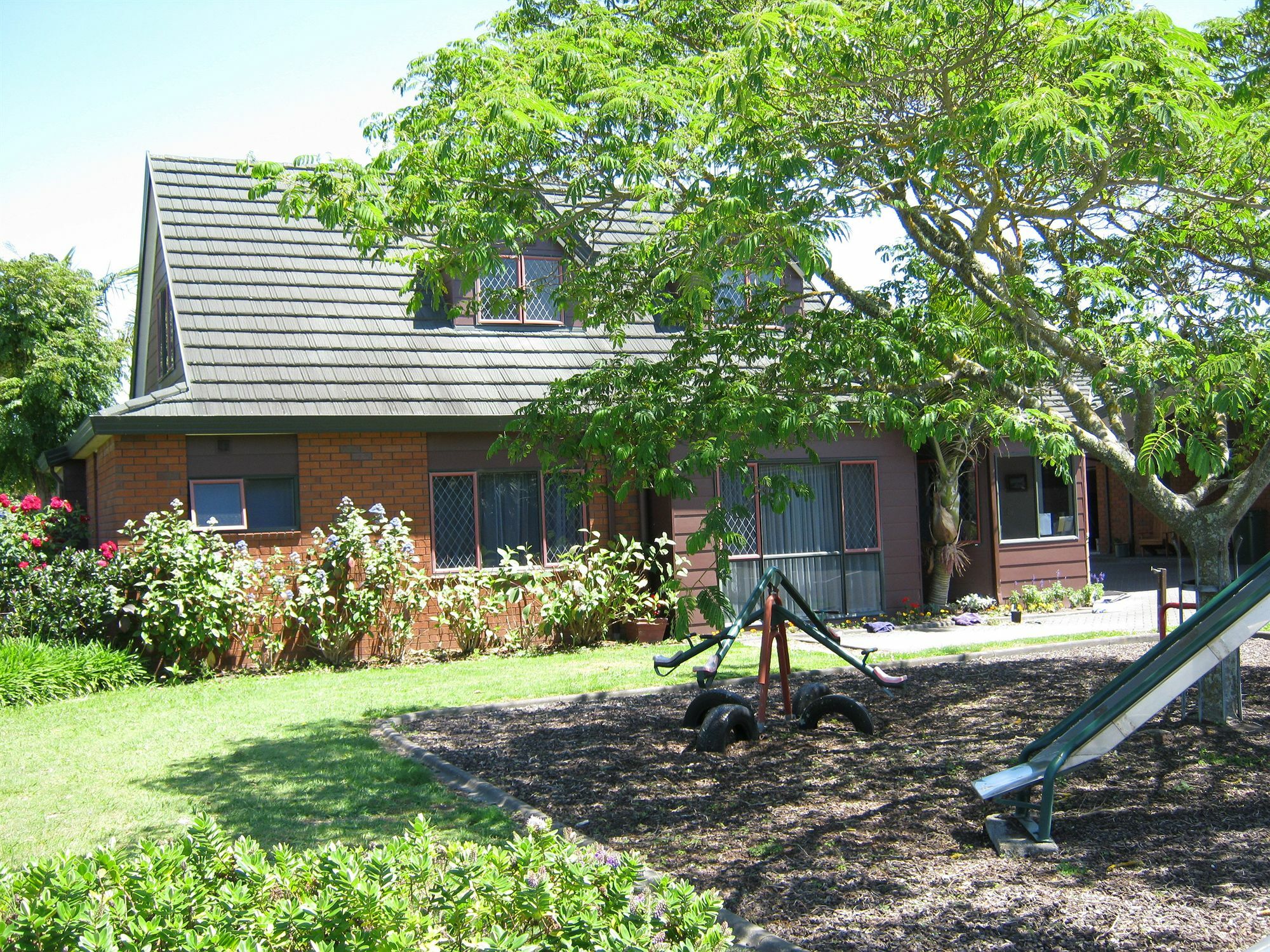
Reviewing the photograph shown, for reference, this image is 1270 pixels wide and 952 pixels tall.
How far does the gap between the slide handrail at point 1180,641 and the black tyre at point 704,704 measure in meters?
2.49

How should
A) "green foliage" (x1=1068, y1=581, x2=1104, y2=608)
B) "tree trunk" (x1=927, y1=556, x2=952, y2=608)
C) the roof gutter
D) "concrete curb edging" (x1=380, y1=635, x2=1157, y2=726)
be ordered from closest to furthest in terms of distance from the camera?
"concrete curb edging" (x1=380, y1=635, x2=1157, y2=726) → the roof gutter → "tree trunk" (x1=927, y1=556, x2=952, y2=608) → "green foliage" (x1=1068, y1=581, x2=1104, y2=608)

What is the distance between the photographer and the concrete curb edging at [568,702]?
4414 millimetres

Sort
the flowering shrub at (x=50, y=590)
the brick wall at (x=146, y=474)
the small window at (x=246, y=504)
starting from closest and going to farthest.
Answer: the flowering shrub at (x=50, y=590)
the brick wall at (x=146, y=474)
the small window at (x=246, y=504)

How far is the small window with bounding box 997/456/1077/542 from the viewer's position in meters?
16.7

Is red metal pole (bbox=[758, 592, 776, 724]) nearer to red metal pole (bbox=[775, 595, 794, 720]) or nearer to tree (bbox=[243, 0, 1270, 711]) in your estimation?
red metal pole (bbox=[775, 595, 794, 720])

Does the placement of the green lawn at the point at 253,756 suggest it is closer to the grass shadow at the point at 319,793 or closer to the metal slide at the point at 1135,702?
the grass shadow at the point at 319,793

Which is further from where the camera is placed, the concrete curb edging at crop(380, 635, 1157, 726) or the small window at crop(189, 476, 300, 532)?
the small window at crop(189, 476, 300, 532)

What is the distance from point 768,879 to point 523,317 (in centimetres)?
1113

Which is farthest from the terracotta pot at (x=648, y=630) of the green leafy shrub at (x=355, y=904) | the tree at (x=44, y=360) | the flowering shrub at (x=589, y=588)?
the tree at (x=44, y=360)

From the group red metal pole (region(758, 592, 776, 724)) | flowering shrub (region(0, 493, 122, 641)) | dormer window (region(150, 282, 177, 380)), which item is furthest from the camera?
dormer window (region(150, 282, 177, 380))

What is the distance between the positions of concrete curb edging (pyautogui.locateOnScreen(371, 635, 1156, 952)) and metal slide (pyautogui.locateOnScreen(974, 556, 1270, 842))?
1.73 m

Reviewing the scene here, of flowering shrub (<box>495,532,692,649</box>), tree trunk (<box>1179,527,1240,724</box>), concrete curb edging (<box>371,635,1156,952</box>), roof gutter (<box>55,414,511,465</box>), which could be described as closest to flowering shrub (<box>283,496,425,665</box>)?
roof gutter (<box>55,414,511,465</box>)

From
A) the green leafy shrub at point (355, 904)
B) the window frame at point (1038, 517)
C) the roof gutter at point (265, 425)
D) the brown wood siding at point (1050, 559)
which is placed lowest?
the green leafy shrub at point (355, 904)

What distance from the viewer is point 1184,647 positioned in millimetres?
5227
